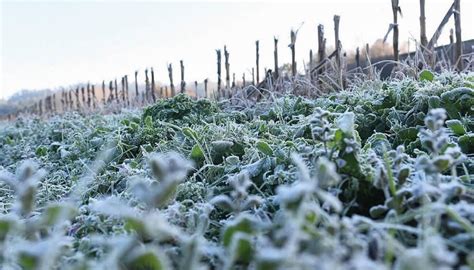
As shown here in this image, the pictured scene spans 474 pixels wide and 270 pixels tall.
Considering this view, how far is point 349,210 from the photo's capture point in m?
0.93

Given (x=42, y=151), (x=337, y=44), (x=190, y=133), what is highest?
(x=337, y=44)

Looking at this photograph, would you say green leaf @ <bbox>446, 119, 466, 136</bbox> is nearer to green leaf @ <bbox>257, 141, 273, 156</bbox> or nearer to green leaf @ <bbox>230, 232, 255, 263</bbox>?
green leaf @ <bbox>257, 141, 273, 156</bbox>

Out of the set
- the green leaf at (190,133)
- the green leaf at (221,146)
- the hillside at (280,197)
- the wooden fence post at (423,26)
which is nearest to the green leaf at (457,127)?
the hillside at (280,197)

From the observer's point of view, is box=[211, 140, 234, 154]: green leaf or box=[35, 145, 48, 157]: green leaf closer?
box=[211, 140, 234, 154]: green leaf

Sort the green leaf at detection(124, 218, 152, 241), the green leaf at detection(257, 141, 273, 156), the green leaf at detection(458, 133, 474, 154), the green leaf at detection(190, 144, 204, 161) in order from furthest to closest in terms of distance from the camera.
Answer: the green leaf at detection(190, 144, 204, 161)
the green leaf at detection(257, 141, 273, 156)
the green leaf at detection(458, 133, 474, 154)
the green leaf at detection(124, 218, 152, 241)

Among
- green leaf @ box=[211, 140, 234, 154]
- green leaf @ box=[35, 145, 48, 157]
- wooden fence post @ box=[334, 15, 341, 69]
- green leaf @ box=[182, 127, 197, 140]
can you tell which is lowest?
green leaf @ box=[35, 145, 48, 157]

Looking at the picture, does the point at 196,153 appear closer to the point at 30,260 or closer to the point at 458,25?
the point at 30,260

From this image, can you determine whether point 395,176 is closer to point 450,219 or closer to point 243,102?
point 450,219

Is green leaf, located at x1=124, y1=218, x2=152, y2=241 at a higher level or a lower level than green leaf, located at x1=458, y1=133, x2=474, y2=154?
lower

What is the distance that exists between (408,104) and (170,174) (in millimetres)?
1446

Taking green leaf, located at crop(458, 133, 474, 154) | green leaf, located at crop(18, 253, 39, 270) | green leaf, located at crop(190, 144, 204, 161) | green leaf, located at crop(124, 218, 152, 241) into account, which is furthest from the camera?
green leaf, located at crop(190, 144, 204, 161)

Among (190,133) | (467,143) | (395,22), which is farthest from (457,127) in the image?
(395,22)

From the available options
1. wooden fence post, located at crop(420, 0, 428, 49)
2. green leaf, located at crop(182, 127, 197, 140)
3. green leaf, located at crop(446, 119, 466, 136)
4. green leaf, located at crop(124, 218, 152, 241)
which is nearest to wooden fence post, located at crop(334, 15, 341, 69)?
wooden fence post, located at crop(420, 0, 428, 49)

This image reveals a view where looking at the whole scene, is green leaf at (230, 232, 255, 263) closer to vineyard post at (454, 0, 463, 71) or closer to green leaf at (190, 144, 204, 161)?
green leaf at (190, 144, 204, 161)
